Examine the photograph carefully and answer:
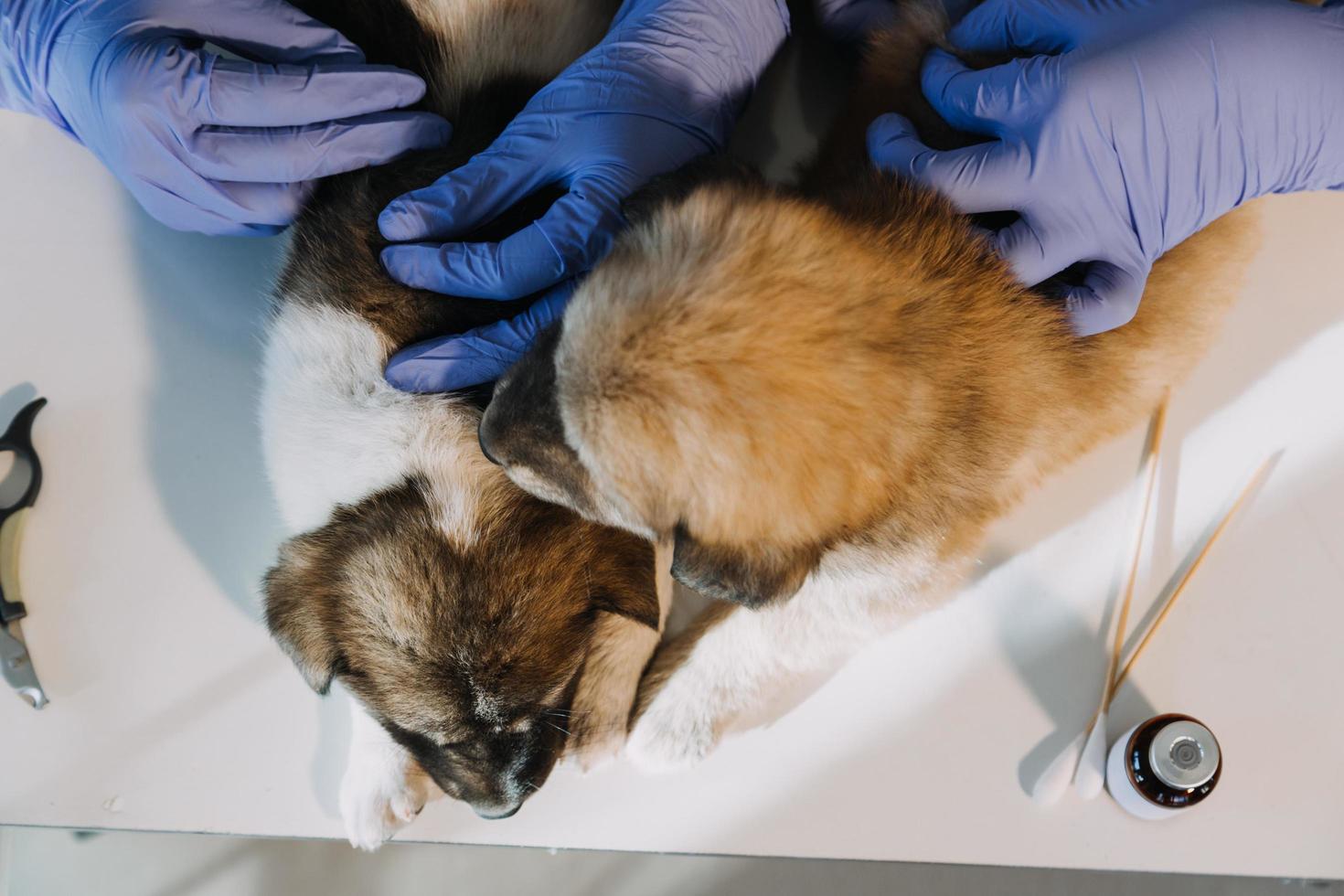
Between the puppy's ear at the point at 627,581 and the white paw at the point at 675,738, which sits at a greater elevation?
the puppy's ear at the point at 627,581

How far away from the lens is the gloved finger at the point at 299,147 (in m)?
1.29

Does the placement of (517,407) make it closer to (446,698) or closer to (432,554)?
(432,554)

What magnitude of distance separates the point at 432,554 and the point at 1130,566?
129 centimetres

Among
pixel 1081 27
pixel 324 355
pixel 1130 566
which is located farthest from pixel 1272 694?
pixel 324 355

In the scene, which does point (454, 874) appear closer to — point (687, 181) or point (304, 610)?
point (304, 610)

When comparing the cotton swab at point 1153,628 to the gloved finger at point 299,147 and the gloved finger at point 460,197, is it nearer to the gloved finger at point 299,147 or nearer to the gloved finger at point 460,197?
the gloved finger at point 460,197

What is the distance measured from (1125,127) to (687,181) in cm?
69

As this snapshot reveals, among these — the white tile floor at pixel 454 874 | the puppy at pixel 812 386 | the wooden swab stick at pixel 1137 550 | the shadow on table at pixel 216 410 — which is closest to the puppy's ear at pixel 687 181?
the puppy at pixel 812 386

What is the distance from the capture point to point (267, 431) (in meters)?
1.38

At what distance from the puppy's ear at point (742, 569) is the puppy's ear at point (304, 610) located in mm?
629

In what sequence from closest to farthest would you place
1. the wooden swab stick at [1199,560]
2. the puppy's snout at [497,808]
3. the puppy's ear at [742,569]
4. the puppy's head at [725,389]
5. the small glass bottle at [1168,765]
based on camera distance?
the puppy's head at [725,389] < the puppy's ear at [742,569] < the puppy's snout at [497,808] < the small glass bottle at [1168,765] < the wooden swab stick at [1199,560]

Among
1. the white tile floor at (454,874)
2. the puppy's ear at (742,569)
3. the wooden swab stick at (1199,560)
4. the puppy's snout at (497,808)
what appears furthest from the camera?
the white tile floor at (454,874)

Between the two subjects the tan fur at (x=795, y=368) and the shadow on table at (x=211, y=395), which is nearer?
the tan fur at (x=795, y=368)

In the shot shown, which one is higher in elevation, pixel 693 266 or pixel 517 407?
pixel 693 266
